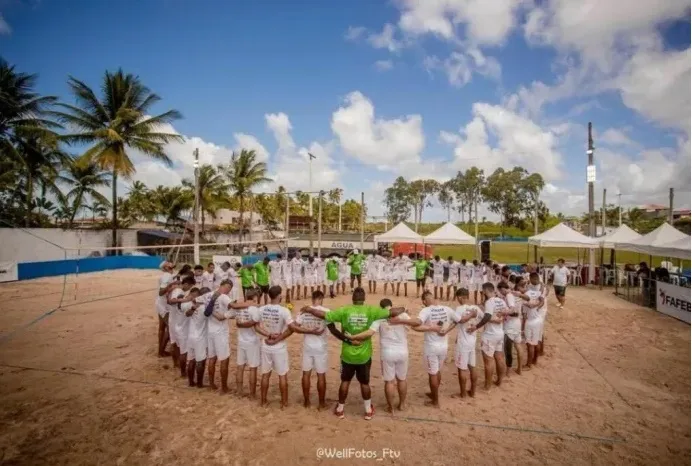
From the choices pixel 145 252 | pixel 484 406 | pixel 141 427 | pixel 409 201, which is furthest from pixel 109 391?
pixel 409 201

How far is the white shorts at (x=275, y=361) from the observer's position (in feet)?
18.4

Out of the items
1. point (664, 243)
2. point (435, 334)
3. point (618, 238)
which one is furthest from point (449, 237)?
point (435, 334)

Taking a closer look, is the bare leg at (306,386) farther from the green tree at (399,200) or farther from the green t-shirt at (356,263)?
the green tree at (399,200)

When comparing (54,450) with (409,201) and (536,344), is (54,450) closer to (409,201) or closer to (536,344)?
(536,344)

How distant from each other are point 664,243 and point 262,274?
588 inches

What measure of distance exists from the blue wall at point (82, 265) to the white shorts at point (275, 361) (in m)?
17.6

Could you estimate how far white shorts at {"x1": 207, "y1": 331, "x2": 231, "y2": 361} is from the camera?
6250 mm

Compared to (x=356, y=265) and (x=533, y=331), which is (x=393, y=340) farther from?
(x=356, y=265)

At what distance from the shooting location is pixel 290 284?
14133 millimetres

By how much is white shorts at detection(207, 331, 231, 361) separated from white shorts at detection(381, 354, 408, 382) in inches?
108

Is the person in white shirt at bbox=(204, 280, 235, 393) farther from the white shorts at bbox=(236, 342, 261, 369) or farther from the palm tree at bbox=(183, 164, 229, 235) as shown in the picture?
the palm tree at bbox=(183, 164, 229, 235)

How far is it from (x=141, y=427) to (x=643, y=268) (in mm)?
19505

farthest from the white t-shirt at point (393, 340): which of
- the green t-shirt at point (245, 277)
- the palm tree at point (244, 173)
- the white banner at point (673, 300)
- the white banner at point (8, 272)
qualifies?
the palm tree at point (244, 173)

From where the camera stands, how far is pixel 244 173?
36.6 meters
